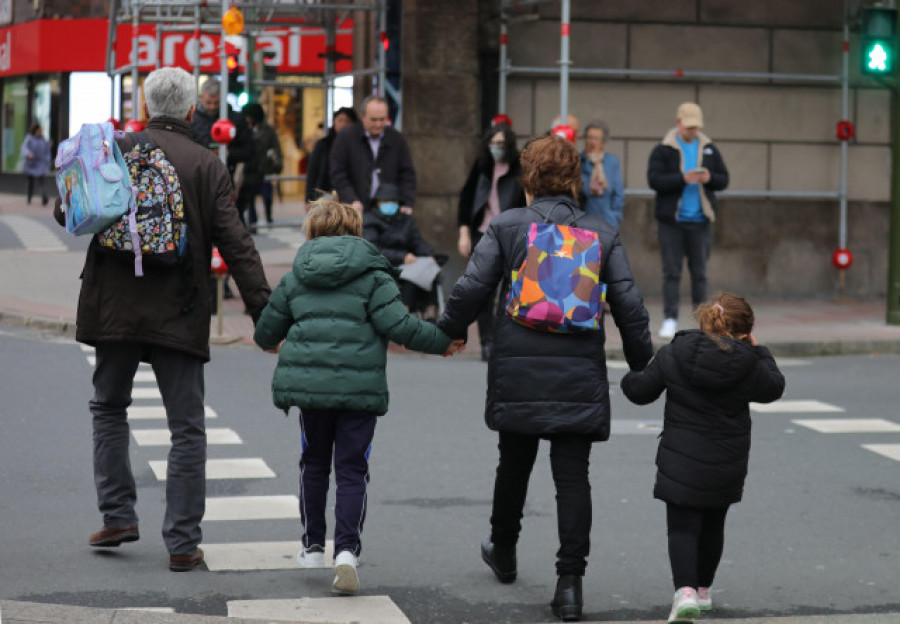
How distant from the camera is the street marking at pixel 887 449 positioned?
9.15 meters

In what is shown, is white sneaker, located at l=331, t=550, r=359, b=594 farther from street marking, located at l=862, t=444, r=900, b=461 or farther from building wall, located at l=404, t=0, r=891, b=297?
building wall, located at l=404, t=0, r=891, b=297

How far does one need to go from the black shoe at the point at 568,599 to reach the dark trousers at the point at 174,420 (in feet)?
4.50

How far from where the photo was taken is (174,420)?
250 inches

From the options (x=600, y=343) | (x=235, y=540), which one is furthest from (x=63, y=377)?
(x=600, y=343)

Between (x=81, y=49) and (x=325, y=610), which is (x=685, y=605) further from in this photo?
(x=81, y=49)

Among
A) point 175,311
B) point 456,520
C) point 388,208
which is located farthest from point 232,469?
point 388,208

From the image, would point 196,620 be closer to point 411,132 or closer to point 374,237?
point 374,237

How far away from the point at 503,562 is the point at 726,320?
1.31 metres

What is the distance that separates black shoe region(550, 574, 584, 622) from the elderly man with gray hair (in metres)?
1.37

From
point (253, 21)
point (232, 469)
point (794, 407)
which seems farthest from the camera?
point (253, 21)

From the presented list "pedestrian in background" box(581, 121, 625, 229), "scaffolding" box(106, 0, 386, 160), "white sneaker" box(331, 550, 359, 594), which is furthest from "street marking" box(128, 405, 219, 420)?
"scaffolding" box(106, 0, 386, 160)

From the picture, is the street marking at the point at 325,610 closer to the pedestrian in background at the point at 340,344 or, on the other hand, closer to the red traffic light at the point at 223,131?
the pedestrian in background at the point at 340,344

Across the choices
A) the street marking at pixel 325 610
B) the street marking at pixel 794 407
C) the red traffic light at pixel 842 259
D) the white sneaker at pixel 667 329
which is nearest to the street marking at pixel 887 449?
the street marking at pixel 794 407

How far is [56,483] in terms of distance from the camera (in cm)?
804
